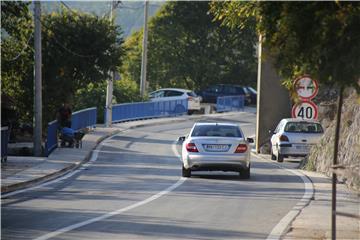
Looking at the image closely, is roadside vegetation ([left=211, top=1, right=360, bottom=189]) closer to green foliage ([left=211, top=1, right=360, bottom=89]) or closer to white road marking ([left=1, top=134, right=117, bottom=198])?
green foliage ([left=211, top=1, right=360, bottom=89])

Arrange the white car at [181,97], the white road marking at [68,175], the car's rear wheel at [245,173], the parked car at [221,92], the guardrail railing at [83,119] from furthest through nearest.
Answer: the parked car at [221,92] → the white car at [181,97] → the guardrail railing at [83,119] → the car's rear wheel at [245,173] → the white road marking at [68,175]

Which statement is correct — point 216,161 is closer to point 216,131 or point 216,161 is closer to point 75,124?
point 216,131

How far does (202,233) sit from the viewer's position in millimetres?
12680

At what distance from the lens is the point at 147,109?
56250 mm

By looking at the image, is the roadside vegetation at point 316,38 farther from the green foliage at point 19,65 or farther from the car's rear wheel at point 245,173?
the green foliage at point 19,65

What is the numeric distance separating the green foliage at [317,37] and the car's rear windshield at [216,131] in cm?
1326

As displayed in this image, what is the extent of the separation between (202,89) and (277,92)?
39712 millimetres

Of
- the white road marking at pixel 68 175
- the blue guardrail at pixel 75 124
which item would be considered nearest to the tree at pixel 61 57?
the blue guardrail at pixel 75 124

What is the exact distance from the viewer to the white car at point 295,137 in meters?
29.9

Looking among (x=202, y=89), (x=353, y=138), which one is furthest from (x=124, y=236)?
(x=202, y=89)

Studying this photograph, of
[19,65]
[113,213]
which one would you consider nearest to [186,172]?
[113,213]

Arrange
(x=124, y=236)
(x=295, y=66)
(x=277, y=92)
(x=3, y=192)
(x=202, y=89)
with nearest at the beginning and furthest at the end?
(x=295, y=66) → (x=124, y=236) → (x=3, y=192) → (x=277, y=92) → (x=202, y=89)

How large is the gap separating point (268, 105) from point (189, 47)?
39.2m

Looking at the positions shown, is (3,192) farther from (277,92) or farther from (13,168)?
(277,92)
